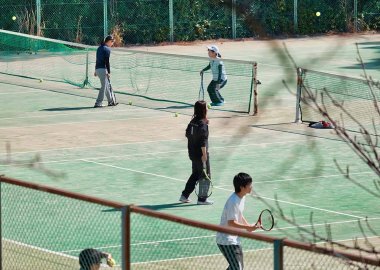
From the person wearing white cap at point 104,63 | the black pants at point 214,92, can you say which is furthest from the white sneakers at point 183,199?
the black pants at point 214,92

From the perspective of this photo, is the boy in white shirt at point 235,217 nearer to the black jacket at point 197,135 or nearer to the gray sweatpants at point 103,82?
the black jacket at point 197,135

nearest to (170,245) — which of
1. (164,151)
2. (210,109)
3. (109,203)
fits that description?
(109,203)

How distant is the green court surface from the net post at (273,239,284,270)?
2.30 m

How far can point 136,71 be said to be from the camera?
121ft

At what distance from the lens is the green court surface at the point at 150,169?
1513 centimetres

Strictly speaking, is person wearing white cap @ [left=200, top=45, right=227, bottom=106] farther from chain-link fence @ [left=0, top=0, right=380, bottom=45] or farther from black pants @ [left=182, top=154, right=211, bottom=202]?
chain-link fence @ [left=0, top=0, right=380, bottom=45]

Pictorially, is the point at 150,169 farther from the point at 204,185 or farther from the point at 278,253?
the point at 278,253

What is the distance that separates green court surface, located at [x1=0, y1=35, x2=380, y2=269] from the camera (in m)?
15.1

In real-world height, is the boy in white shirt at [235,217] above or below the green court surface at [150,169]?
above

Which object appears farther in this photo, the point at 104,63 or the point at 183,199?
the point at 104,63

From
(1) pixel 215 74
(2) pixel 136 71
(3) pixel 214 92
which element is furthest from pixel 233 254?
(2) pixel 136 71

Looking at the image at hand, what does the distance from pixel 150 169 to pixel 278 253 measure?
50.3 feet

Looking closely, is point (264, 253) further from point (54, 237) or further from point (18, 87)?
point (18, 87)

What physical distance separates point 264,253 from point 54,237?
262 centimetres
